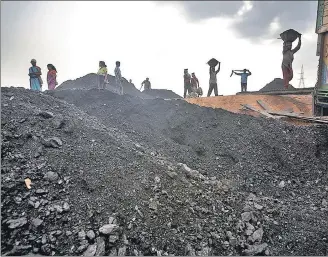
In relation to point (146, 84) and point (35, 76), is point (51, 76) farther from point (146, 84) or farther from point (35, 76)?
point (146, 84)

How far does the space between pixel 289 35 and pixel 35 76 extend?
27.9 feet

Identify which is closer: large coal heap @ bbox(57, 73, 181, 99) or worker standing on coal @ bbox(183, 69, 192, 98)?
worker standing on coal @ bbox(183, 69, 192, 98)

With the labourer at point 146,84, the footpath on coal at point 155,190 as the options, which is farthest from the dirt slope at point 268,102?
the labourer at point 146,84

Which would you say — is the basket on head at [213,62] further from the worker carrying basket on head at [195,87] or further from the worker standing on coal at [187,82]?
the worker standing on coal at [187,82]

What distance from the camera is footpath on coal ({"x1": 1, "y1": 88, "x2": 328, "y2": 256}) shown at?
11.4 feet

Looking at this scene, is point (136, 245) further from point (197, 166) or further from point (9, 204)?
point (197, 166)

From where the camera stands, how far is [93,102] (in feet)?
30.9

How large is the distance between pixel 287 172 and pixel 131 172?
2950 mm

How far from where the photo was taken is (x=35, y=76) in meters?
8.93

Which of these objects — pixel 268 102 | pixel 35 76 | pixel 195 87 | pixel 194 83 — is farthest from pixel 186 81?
pixel 35 76

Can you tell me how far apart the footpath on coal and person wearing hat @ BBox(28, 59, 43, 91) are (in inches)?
90.3

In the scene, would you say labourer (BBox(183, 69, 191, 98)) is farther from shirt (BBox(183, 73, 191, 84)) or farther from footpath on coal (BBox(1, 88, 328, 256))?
footpath on coal (BBox(1, 88, 328, 256))

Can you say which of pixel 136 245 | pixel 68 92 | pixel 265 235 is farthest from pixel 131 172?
pixel 68 92

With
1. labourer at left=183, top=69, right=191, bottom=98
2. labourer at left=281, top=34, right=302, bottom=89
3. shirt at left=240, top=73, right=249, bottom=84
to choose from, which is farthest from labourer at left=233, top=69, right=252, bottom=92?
labourer at left=183, top=69, right=191, bottom=98
